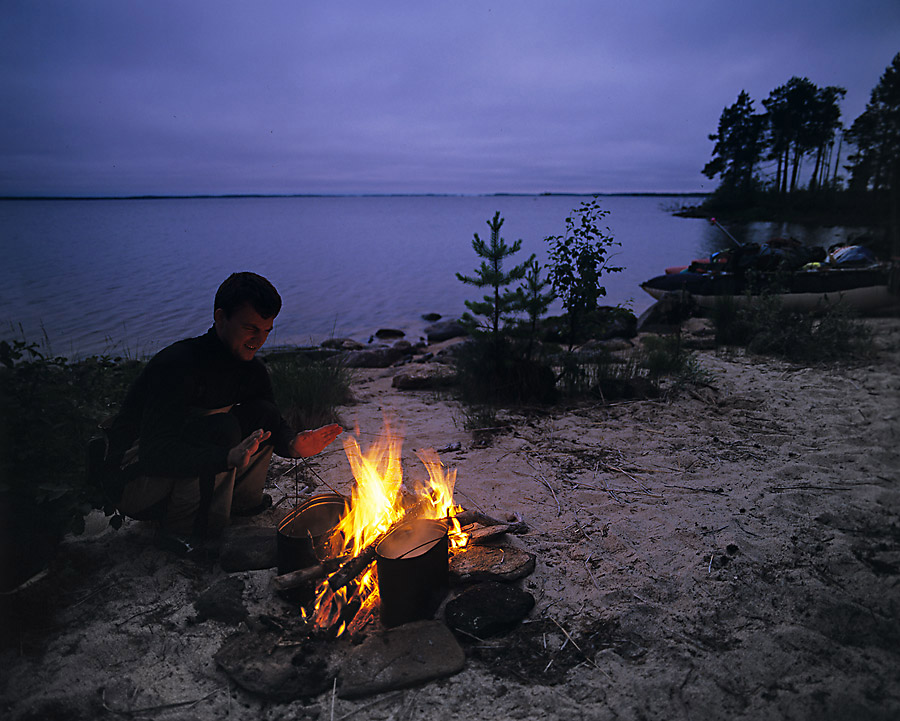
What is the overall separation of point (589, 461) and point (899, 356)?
559cm

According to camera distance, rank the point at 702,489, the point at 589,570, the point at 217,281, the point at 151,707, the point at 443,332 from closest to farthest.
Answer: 1. the point at 151,707
2. the point at 589,570
3. the point at 702,489
4. the point at 443,332
5. the point at 217,281

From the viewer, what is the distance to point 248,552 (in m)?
3.16

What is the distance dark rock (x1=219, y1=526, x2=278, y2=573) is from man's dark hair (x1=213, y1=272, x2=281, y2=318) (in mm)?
1369

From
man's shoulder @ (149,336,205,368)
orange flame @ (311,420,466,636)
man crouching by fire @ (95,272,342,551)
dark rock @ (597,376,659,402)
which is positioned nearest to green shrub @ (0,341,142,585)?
man crouching by fire @ (95,272,342,551)

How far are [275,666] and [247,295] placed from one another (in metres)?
1.84

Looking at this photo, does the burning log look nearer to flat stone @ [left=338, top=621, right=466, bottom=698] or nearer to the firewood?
the firewood

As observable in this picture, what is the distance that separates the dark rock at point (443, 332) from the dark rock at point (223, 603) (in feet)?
33.9

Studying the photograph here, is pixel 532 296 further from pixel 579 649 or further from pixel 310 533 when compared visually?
pixel 579 649

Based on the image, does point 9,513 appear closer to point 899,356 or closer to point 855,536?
point 855,536

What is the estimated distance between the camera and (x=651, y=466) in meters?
4.41

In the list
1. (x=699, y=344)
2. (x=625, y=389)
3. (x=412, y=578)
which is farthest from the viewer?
(x=699, y=344)

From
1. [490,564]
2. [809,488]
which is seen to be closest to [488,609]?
[490,564]

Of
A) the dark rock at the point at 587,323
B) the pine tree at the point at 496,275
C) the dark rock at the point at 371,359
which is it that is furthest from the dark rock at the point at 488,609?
the dark rock at the point at 371,359

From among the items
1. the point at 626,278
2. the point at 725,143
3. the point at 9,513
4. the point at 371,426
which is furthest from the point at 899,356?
the point at 725,143
